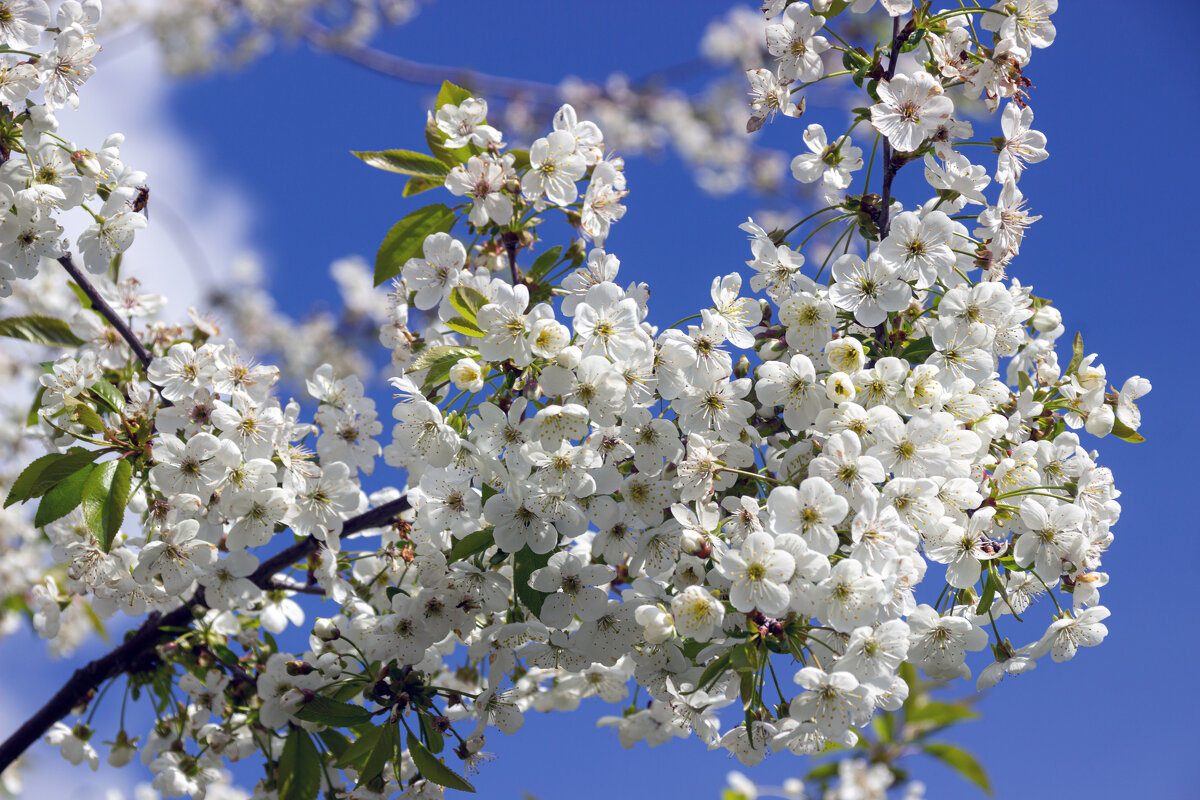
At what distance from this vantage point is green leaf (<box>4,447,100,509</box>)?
2012mm

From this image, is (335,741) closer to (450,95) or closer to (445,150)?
(445,150)

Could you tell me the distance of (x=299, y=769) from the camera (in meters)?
2.33

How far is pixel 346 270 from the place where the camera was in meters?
11.0

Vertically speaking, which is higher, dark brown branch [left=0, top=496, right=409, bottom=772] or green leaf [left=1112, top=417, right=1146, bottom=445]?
green leaf [left=1112, top=417, right=1146, bottom=445]

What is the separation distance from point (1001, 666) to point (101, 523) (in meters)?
1.98

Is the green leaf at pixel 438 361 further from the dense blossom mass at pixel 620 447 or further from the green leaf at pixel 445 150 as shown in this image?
the green leaf at pixel 445 150

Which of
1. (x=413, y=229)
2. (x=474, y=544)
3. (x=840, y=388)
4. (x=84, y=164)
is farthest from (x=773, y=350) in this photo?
(x=84, y=164)

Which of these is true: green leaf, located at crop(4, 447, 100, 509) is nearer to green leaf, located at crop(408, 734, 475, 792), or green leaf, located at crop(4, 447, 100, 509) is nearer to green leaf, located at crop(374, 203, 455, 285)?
green leaf, located at crop(374, 203, 455, 285)

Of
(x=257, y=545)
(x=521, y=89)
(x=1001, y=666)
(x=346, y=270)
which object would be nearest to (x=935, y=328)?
(x=1001, y=666)

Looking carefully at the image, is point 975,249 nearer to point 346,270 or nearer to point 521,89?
point 521,89

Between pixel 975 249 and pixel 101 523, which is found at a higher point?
pixel 975 249

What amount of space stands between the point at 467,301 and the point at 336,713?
0.99 metres

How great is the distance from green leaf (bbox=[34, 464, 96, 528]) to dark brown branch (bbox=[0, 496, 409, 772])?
58cm

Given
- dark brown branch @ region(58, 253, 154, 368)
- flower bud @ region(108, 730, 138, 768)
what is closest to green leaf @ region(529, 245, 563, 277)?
dark brown branch @ region(58, 253, 154, 368)
